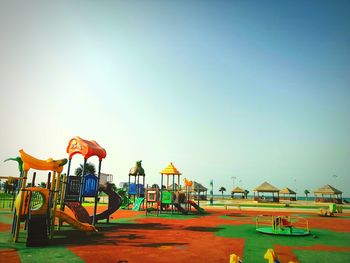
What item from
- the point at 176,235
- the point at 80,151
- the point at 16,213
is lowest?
the point at 176,235

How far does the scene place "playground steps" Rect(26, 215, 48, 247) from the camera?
972 cm

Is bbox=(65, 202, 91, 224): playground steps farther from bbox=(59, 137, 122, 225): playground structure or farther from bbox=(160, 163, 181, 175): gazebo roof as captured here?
bbox=(160, 163, 181, 175): gazebo roof

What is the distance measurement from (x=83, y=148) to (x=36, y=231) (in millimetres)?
6276

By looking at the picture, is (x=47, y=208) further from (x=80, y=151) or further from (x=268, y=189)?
(x=268, y=189)

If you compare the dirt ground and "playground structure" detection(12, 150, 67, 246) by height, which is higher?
"playground structure" detection(12, 150, 67, 246)

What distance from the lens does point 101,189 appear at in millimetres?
18625

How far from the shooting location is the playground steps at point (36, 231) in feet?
31.9

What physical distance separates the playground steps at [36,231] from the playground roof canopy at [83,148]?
5.55 meters

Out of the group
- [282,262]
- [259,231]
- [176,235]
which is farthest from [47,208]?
[259,231]

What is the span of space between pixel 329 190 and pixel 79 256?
209 ft

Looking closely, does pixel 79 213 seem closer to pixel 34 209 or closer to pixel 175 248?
pixel 34 209

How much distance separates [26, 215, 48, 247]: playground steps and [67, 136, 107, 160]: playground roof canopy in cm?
555

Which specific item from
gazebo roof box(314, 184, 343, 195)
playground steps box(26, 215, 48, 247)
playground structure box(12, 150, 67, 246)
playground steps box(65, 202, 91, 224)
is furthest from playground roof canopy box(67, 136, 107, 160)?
gazebo roof box(314, 184, 343, 195)

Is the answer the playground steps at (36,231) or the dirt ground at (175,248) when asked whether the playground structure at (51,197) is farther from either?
the dirt ground at (175,248)
